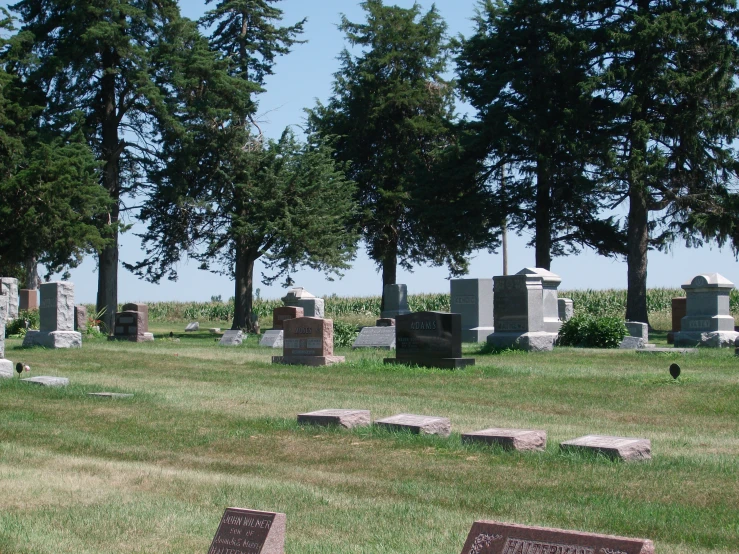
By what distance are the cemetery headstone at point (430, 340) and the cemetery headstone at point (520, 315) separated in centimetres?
485

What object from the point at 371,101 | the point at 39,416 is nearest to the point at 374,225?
the point at 371,101

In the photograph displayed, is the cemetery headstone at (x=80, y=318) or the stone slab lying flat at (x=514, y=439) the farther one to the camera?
the cemetery headstone at (x=80, y=318)

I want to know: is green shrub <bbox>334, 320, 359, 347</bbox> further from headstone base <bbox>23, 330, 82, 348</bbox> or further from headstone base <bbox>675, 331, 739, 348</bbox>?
headstone base <bbox>675, 331, 739, 348</bbox>

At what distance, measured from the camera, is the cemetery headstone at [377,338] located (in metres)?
24.6

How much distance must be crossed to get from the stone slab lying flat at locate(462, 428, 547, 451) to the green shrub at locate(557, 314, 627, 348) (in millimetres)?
15787

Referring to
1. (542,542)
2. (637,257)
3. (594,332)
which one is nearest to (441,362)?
(594,332)

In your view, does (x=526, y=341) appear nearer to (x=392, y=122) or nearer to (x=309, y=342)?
(x=309, y=342)

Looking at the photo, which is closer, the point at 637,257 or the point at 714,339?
the point at 714,339

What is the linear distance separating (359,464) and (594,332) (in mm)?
16878

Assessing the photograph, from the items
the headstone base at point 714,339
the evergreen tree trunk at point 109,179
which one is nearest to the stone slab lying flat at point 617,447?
the headstone base at point 714,339

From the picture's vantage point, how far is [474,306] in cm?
2972

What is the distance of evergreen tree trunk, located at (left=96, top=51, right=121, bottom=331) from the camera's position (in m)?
34.9

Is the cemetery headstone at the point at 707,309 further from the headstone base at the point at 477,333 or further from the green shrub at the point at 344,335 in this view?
the green shrub at the point at 344,335

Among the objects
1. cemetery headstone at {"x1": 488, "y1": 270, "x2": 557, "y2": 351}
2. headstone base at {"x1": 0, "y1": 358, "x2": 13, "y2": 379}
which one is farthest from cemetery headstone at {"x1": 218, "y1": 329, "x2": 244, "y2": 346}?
headstone base at {"x1": 0, "y1": 358, "x2": 13, "y2": 379}
